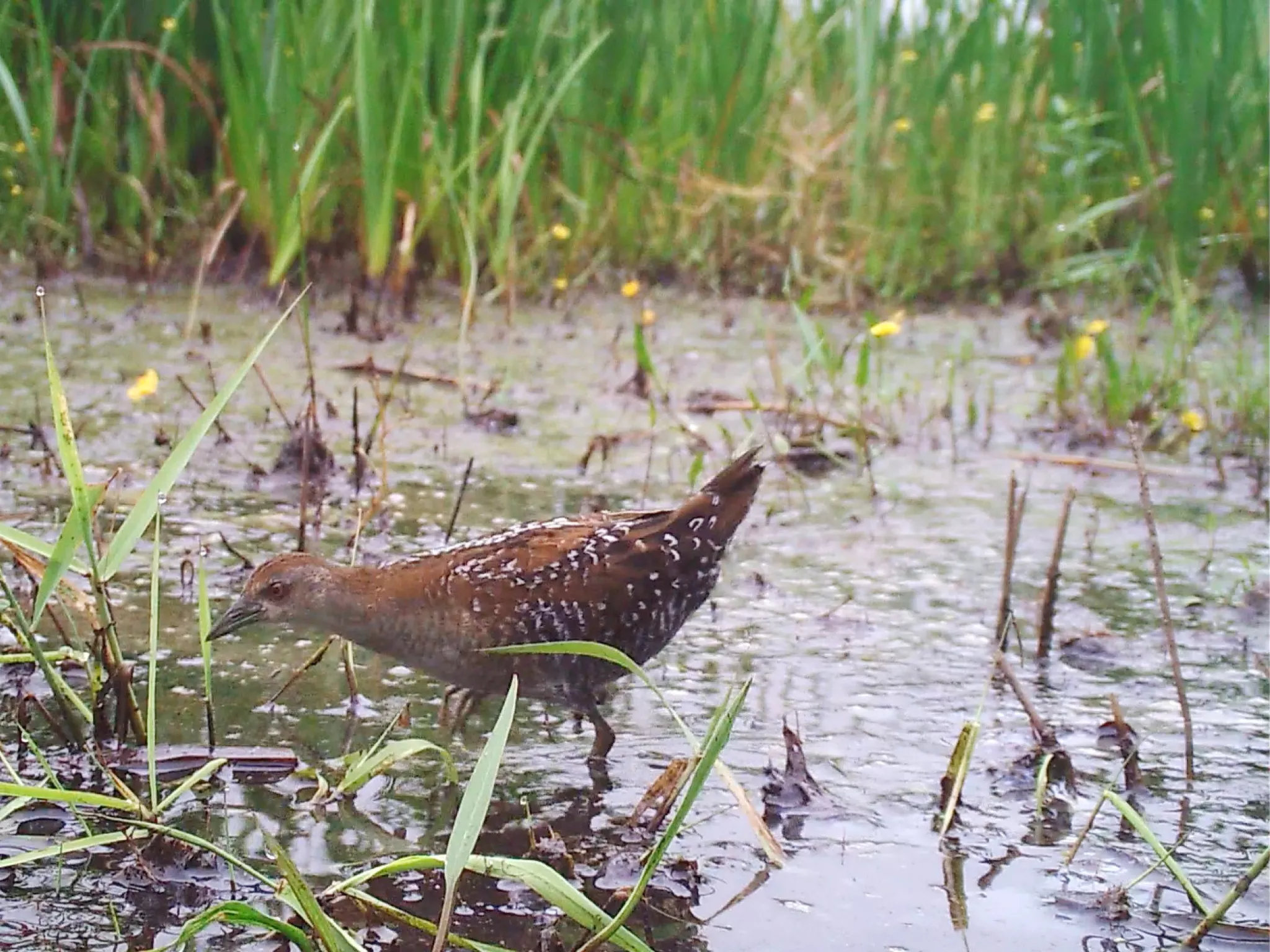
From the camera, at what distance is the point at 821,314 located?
24.2ft

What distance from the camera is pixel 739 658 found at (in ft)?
12.7

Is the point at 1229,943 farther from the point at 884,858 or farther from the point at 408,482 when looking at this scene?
the point at 408,482

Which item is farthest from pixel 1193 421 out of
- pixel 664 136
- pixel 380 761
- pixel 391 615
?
pixel 380 761

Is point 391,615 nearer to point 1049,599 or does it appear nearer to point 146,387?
point 1049,599

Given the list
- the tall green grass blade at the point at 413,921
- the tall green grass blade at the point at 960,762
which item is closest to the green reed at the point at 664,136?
the tall green grass blade at the point at 960,762

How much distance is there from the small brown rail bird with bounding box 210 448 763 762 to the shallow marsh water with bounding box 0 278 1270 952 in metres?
0.15

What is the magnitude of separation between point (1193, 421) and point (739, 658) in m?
2.32

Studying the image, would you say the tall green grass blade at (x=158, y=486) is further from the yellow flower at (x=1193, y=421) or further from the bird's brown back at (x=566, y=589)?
the yellow flower at (x=1193, y=421)

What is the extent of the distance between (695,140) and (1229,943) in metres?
5.21

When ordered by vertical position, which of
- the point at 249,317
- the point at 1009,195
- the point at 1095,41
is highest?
the point at 1095,41

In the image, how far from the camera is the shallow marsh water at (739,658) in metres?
2.71

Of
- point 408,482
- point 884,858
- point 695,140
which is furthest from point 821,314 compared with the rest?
point 884,858

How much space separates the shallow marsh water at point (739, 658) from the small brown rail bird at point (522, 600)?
148mm

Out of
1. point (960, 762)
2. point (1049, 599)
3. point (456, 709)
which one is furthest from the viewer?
point (1049, 599)
